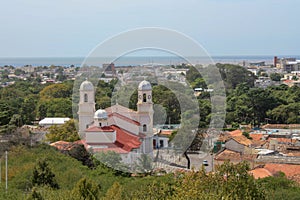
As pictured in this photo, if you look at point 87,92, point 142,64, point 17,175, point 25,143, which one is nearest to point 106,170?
point 17,175

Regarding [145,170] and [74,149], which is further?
[74,149]

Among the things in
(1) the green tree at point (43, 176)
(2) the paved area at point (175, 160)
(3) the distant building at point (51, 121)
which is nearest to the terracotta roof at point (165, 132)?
(2) the paved area at point (175, 160)

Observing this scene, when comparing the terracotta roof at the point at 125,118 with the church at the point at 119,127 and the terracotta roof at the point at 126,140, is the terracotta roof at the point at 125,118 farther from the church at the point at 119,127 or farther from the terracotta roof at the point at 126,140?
the terracotta roof at the point at 126,140

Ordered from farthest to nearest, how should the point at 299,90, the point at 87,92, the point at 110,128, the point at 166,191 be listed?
1. the point at 299,90
2. the point at 87,92
3. the point at 110,128
4. the point at 166,191

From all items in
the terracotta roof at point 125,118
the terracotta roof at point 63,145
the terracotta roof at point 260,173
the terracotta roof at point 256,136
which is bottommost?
the terracotta roof at point 256,136

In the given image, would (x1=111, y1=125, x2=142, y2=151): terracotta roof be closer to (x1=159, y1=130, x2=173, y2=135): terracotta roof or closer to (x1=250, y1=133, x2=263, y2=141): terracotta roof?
(x1=159, y1=130, x2=173, y2=135): terracotta roof

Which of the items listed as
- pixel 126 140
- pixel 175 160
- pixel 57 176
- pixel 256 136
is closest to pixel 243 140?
pixel 256 136

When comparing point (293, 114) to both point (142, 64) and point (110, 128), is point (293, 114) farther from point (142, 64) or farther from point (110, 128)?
point (110, 128)
